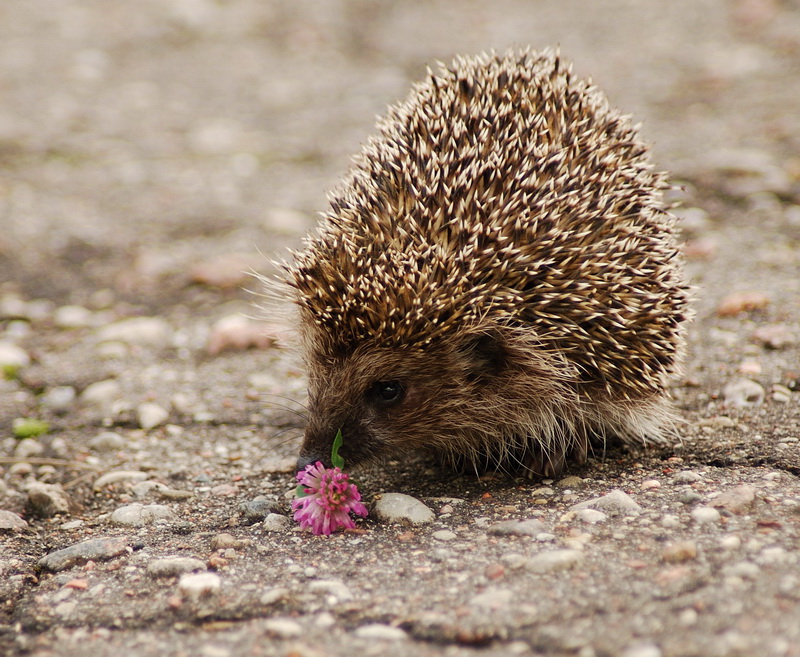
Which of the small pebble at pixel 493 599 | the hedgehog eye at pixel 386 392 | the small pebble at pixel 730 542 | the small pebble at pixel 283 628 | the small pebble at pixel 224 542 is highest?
the hedgehog eye at pixel 386 392

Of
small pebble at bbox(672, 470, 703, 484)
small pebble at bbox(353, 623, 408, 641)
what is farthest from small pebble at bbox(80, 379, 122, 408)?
small pebble at bbox(672, 470, 703, 484)

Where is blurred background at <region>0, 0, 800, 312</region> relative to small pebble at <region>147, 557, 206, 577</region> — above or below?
above

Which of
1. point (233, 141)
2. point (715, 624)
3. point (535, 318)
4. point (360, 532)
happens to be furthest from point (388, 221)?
point (233, 141)

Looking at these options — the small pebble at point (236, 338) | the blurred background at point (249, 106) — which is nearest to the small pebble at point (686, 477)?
the small pebble at point (236, 338)

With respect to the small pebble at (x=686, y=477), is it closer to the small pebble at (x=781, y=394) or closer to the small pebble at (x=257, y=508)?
the small pebble at (x=781, y=394)

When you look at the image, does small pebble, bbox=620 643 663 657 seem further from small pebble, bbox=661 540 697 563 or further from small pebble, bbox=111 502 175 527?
small pebble, bbox=111 502 175 527

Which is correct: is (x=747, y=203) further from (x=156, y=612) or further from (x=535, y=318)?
(x=156, y=612)
